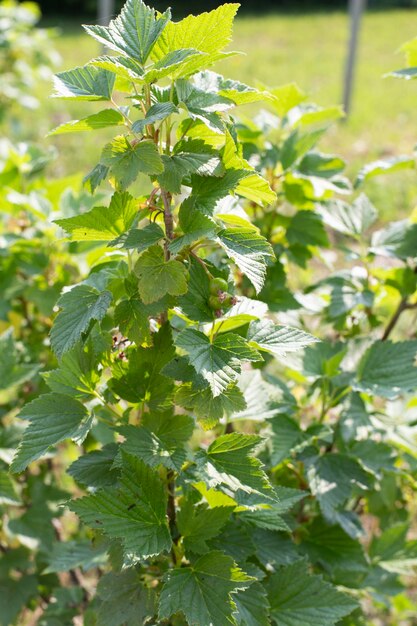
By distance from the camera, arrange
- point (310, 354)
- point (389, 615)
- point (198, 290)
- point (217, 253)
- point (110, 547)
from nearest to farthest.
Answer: point (198, 290), point (110, 547), point (217, 253), point (310, 354), point (389, 615)

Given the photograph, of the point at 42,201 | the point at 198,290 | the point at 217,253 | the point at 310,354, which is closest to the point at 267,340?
the point at 198,290

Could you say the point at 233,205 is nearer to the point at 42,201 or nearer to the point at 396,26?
the point at 42,201

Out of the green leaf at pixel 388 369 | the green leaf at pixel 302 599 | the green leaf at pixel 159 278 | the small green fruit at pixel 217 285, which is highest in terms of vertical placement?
the green leaf at pixel 159 278

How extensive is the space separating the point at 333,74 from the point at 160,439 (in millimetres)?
8128

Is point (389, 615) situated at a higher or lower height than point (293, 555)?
lower

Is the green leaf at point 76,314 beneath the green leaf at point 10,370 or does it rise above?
above

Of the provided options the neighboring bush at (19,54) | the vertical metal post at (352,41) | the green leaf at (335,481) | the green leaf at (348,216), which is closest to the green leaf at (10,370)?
the green leaf at (335,481)

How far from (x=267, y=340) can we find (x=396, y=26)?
37.9ft

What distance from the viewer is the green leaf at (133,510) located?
990mm

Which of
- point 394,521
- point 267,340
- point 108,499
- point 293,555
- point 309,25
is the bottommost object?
point 309,25

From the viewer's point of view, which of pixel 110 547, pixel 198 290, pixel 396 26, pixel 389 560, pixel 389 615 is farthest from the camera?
pixel 396 26

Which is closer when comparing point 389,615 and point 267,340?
point 267,340

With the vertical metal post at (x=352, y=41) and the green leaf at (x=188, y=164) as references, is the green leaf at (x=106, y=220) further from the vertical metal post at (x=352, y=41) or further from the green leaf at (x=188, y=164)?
the vertical metal post at (x=352, y=41)

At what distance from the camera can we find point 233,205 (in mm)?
1188
